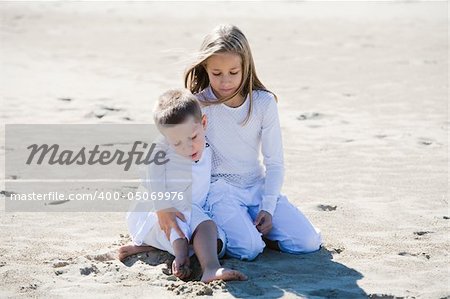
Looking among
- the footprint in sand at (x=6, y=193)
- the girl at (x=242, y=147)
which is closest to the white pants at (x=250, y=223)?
the girl at (x=242, y=147)

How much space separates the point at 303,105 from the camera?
799cm

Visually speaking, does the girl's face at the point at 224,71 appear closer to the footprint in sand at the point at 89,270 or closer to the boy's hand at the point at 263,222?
the boy's hand at the point at 263,222

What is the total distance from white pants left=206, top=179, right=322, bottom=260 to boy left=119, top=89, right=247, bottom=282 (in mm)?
65

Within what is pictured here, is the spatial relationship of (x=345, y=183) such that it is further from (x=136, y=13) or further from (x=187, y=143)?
(x=136, y=13)

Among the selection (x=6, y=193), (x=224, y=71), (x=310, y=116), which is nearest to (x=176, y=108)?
(x=224, y=71)

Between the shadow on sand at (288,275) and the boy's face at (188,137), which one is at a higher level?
the boy's face at (188,137)

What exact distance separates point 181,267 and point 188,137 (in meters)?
0.61

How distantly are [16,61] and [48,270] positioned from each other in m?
6.89

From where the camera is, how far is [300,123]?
7.23 metres

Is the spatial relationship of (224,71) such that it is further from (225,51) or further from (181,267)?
(181,267)

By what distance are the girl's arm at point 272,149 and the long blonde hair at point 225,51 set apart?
0.11m

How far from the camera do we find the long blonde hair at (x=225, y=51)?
398 centimetres

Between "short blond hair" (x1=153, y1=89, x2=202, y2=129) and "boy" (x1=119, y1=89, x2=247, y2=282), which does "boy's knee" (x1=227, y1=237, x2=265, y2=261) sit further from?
"short blond hair" (x1=153, y1=89, x2=202, y2=129)

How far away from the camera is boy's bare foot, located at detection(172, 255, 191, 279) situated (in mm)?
3689
